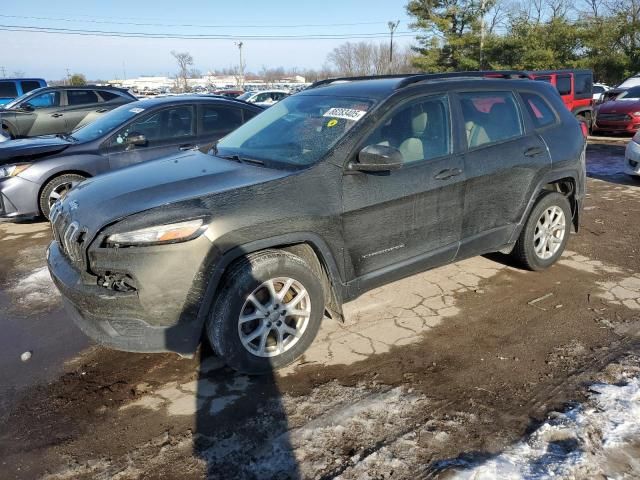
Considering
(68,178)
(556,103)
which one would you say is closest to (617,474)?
(556,103)

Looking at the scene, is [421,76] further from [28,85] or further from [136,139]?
[28,85]

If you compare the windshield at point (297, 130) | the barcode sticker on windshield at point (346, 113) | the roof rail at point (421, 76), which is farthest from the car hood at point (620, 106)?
the barcode sticker on windshield at point (346, 113)

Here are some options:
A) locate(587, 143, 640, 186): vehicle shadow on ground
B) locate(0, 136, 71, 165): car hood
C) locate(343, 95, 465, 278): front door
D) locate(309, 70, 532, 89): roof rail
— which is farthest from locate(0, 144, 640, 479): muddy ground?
locate(587, 143, 640, 186): vehicle shadow on ground

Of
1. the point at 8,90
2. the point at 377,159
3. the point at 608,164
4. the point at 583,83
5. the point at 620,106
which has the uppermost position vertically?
the point at 8,90

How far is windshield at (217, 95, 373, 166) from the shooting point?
11.7 ft

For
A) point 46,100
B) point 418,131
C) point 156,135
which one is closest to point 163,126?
point 156,135

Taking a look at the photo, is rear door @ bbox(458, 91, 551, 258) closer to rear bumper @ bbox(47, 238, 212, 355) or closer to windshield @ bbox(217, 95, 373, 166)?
windshield @ bbox(217, 95, 373, 166)

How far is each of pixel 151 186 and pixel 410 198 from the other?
1.76 m

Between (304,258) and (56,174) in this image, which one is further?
(56,174)

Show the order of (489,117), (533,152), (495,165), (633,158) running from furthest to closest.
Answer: (633,158), (533,152), (489,117), (495,165)

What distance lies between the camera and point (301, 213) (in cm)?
316

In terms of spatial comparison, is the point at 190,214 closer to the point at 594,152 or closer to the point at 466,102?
the point at 466,102

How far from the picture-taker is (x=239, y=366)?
3.15 meters

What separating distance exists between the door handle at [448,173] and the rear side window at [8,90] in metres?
18.1
